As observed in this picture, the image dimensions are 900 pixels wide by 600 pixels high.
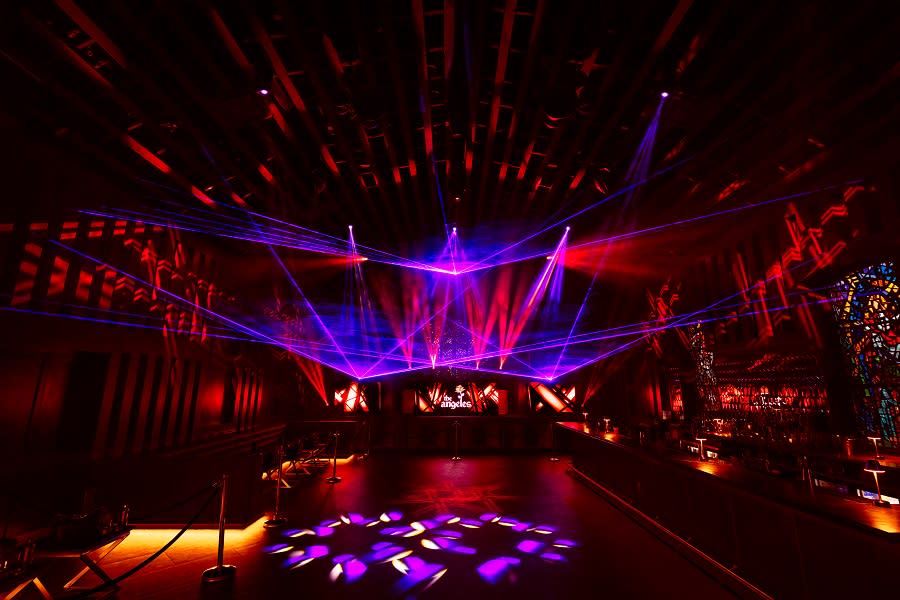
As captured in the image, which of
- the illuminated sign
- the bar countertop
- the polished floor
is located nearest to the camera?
the bar countertop

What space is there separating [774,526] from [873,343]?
3.89 m

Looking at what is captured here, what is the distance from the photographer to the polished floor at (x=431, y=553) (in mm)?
3375

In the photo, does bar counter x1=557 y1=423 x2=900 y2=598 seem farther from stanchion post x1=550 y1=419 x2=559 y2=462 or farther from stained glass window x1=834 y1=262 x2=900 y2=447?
stanchion post x1=550 y1=419 x2=559 y2=462

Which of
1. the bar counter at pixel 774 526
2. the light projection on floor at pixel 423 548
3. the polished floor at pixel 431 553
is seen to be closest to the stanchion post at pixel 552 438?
the polished floor at pixel 431 553

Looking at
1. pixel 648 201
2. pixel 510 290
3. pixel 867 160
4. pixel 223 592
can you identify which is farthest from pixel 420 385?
pixel 867 160

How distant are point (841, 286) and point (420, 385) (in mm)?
9348

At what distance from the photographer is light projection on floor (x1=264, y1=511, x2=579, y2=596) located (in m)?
3.70

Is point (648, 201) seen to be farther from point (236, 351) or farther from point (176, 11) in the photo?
point (236, 351)

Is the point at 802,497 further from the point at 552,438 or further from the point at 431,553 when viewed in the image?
the point at 552,438

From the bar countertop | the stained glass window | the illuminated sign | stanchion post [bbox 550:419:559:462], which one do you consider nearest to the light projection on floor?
the bar countertop

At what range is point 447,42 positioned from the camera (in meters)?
3.80

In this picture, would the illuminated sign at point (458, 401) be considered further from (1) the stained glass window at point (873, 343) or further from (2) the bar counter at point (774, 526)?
(1) the stained glass window at point (873, 343)

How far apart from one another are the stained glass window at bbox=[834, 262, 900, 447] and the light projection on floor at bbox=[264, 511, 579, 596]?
4242 millimetres

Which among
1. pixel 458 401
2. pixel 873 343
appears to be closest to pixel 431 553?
pixel 873 343
